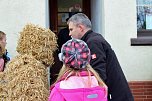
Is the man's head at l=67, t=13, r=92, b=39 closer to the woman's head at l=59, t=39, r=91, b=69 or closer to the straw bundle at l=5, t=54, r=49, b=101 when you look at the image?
the straw bundle at l=5, t=54, r=49, b=101

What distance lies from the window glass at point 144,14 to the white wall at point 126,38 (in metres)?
0.32

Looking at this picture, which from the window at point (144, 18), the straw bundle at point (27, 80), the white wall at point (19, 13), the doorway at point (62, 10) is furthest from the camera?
the doorway at point (62, 10)

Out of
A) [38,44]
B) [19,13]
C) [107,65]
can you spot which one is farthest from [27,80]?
[19,13]

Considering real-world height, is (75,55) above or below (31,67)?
above

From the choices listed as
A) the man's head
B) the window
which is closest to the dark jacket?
the man's head

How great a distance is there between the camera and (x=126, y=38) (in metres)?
6.99

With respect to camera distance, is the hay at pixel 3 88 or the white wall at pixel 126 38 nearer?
the hay at pixel 3 88

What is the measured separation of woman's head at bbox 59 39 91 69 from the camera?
3.10 m

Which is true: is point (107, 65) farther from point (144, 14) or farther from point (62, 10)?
point (62, 10)

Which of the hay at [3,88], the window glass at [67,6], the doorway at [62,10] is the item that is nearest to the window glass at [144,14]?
the doorway at [62,10]

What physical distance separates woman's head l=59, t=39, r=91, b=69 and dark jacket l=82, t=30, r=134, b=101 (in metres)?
0.68

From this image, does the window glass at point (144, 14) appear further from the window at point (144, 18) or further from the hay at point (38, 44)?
the hay at point (38, 44)

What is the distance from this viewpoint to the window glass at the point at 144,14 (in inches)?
289

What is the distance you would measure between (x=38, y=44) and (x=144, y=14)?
3.43 m
